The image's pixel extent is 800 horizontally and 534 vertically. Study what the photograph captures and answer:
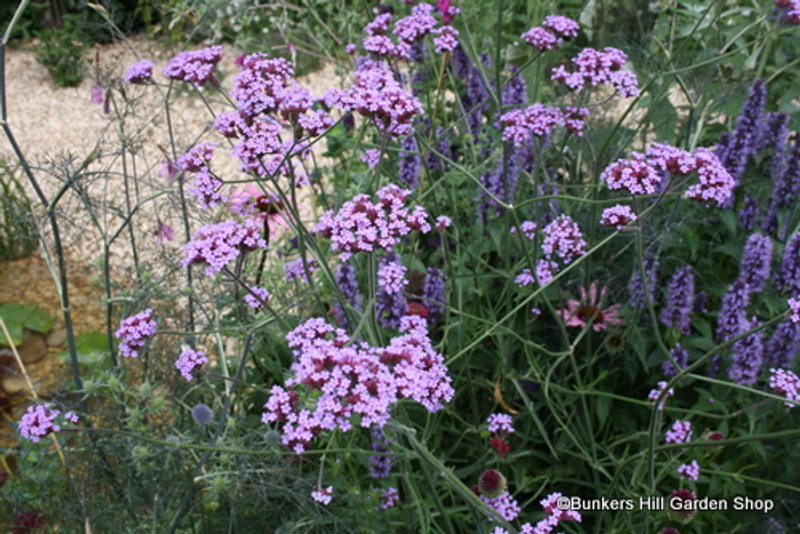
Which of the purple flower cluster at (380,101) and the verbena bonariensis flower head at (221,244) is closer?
the verbena bonariensis flower head at (221,244)

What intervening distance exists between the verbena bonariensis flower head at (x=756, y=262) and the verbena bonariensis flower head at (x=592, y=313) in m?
0.44

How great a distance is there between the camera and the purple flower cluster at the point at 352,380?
1306 mm

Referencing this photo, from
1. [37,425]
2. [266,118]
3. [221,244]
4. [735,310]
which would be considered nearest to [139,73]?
[266,118]

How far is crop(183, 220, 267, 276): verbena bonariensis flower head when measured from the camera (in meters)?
1.57

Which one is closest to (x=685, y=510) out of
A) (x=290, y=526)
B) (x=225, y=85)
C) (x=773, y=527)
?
(x=773, y=527)

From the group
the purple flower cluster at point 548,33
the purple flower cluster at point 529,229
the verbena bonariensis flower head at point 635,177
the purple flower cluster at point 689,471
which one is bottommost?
the purple flower cluster at point 689,471

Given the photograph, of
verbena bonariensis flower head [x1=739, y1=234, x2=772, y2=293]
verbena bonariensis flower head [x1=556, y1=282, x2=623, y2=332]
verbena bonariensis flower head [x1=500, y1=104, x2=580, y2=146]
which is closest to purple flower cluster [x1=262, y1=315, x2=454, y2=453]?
verbena bonariensis flower head [x1=500, y1=104, x2=580, y2=146]

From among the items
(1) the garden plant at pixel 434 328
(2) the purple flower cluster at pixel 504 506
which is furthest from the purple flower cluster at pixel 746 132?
(2) the purple flower cluster at pixel 504 506

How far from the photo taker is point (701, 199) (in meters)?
1.82

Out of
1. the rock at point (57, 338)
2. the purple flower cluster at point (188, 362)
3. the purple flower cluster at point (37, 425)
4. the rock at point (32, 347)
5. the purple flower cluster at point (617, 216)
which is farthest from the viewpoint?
the rock at point (57, 338)

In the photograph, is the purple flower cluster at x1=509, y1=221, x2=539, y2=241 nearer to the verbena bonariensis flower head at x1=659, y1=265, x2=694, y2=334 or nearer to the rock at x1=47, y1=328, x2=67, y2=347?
the verbena bonariensis flower head at x1=659, y1=265, x2=694, y2=334

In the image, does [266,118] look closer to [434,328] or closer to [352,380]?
[352,380]

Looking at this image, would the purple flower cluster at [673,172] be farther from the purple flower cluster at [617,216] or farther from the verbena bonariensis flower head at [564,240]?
the verbena bonariensis flower head at [564,240]

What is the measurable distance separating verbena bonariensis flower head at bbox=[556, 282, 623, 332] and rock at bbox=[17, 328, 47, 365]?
9.05 ft
